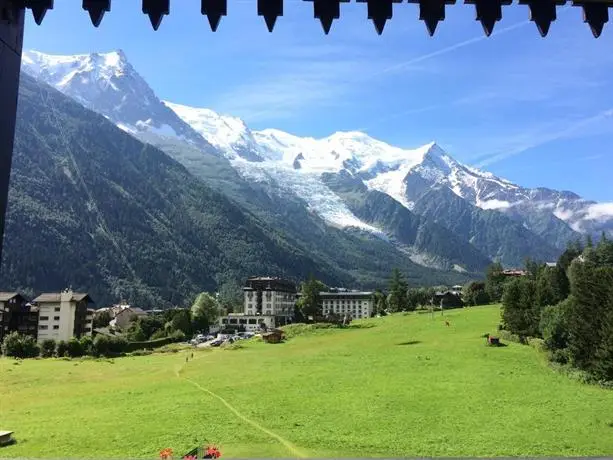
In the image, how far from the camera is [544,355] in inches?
3292

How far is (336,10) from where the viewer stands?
277 inches

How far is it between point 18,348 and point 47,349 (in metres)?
5.19

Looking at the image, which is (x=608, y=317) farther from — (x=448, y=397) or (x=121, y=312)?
(x=121, y=312)

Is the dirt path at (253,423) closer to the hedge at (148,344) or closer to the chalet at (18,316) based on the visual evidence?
the hedge at (148,344)

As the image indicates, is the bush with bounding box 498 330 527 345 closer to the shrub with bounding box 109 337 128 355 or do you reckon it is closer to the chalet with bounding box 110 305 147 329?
the shrub with bounding box 109 337 128 355

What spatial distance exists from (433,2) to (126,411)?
188ft

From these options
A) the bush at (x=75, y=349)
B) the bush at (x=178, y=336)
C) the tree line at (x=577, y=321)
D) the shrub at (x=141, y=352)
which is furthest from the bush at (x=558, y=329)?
the bush at (x=178, y=336)

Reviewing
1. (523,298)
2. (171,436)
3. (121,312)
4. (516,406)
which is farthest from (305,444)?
(121,312)

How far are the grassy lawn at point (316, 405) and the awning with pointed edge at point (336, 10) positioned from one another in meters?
38.6

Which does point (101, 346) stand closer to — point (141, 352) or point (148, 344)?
point (141, 352)

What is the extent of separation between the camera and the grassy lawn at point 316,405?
4462cm

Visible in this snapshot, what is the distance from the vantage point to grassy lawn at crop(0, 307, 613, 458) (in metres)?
44.6

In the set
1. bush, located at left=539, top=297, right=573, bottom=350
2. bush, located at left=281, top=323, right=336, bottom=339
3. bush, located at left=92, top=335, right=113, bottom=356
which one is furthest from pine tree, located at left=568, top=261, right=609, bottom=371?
bush, located at left=92, top=335, right=113, bottom=356

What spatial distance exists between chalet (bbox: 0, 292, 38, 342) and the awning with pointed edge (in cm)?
15399
